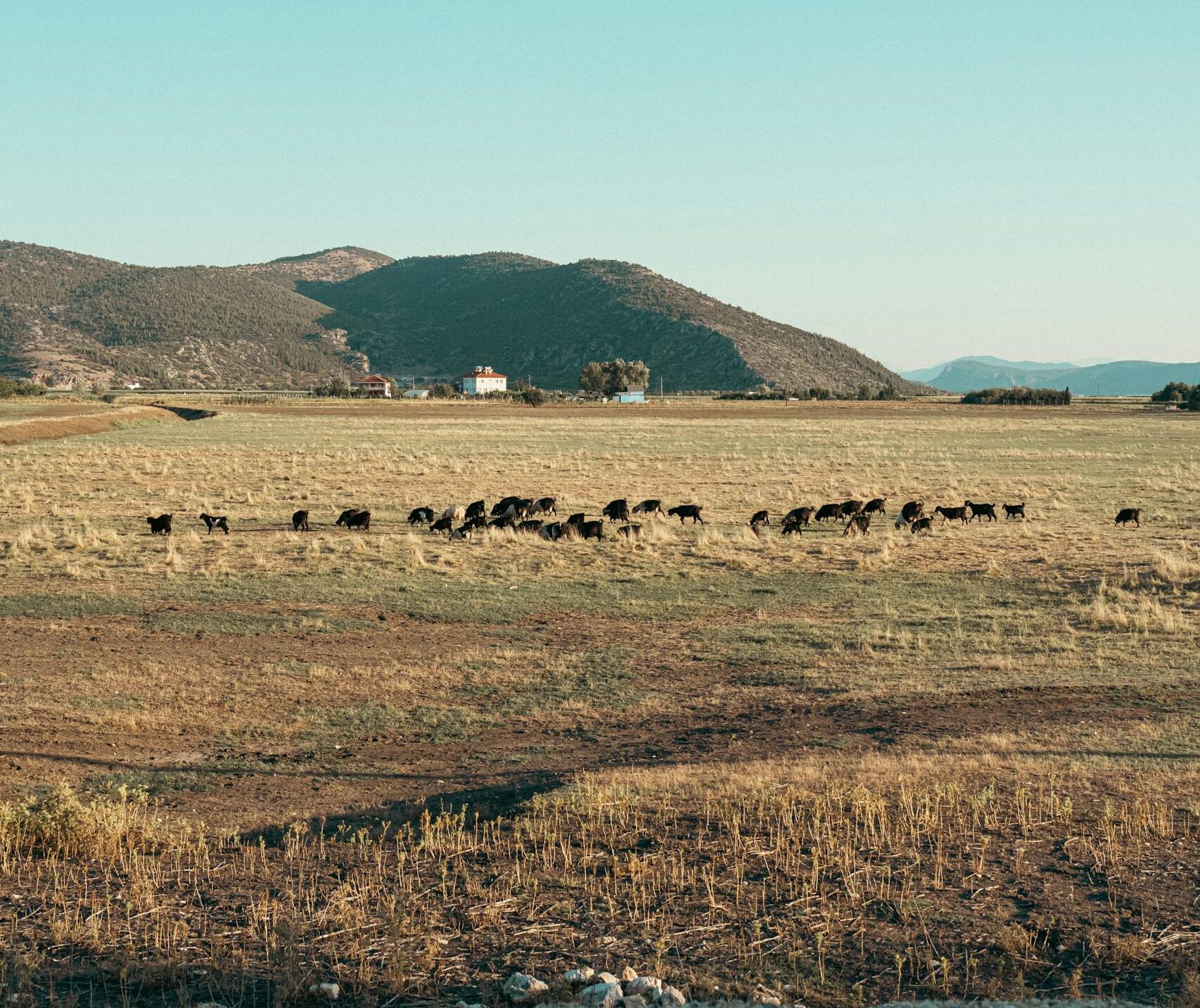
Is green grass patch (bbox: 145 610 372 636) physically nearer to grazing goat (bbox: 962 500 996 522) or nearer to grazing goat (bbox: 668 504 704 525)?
grazing goat (bbox: 668 504 704 525)

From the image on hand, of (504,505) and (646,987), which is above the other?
(504,505)

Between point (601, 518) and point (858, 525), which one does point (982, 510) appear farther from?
point (601, 518)

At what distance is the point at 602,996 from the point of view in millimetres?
5758

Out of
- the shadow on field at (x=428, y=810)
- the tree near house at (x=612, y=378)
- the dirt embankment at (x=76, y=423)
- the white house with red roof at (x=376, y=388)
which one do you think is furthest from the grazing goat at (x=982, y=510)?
the white house with red roof at (x=376, y=388)

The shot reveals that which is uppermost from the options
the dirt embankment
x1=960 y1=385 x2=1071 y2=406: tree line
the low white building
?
the low white building

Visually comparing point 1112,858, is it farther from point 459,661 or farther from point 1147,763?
point 459,661

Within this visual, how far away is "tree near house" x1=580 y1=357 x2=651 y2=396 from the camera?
156 metres

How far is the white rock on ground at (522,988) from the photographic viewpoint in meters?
5.93

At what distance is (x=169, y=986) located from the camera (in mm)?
6172

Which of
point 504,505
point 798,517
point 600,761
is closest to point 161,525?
point 504,505

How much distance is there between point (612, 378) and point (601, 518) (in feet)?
431

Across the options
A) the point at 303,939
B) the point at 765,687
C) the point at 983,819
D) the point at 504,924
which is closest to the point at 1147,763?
the point at 983,819

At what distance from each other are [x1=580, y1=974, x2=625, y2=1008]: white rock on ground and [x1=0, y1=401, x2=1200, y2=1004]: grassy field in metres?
0.48

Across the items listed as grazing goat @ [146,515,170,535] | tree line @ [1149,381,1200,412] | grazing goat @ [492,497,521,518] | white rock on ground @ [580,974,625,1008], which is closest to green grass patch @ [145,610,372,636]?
grazing goat @ [146,515,170,535]
